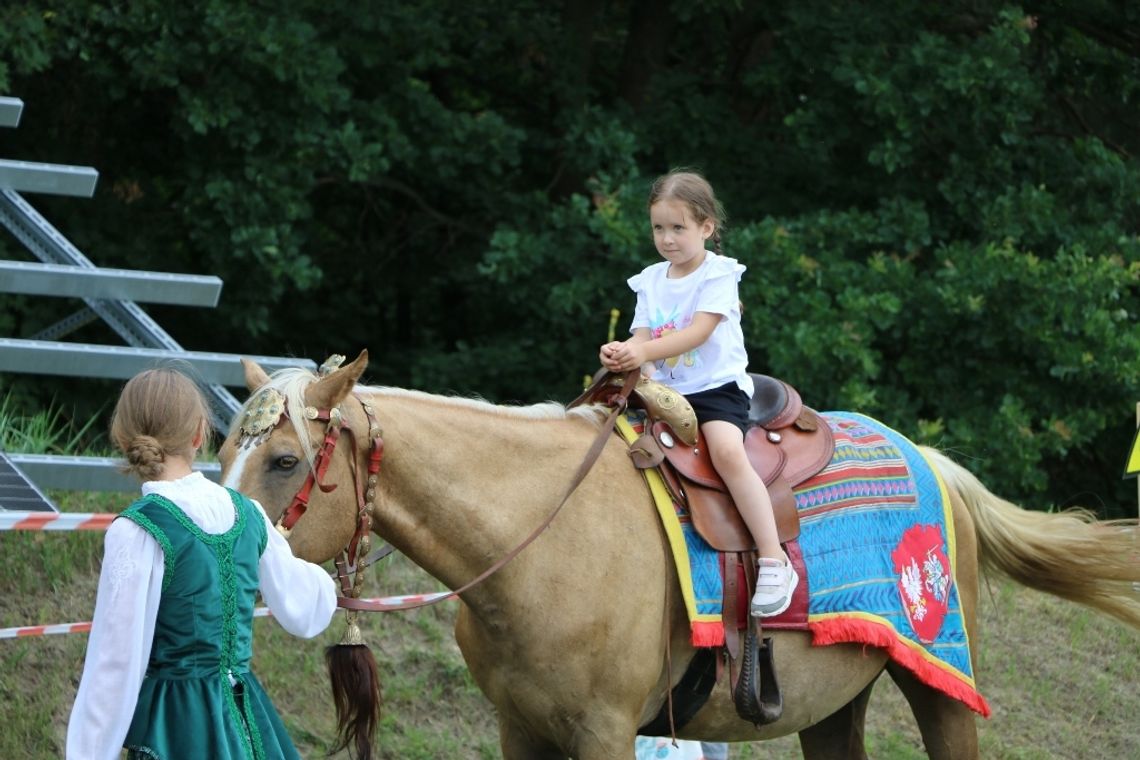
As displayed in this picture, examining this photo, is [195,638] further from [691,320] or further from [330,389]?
[691,320]

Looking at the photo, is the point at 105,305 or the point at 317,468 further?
the point at 105,305

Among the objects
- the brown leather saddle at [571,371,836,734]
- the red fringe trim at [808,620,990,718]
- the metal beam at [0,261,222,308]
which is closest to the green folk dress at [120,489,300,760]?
the brown leather saddle at [571,371,836,734]

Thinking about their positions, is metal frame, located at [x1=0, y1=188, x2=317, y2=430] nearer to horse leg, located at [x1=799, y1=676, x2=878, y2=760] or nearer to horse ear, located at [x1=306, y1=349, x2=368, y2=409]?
horse ear, located at [x1=306, y1=349, x2=368, y2=409]

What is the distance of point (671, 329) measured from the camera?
13.6ft

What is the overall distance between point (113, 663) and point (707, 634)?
1702mm

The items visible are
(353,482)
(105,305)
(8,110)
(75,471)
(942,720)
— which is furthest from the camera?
(8,110)

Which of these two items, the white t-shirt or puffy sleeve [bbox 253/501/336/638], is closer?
puffy sleeve [bbox 253/501/336/638]

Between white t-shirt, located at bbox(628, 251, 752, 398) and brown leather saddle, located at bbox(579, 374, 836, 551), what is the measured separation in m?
0.16

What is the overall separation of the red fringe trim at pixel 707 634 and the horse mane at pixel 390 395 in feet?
2.12

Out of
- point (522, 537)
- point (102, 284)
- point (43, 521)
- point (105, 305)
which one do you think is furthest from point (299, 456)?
point (105, 305)

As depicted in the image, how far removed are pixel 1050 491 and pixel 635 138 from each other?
409 centimetres

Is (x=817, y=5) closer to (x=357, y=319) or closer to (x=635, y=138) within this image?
(x=635, y=138)

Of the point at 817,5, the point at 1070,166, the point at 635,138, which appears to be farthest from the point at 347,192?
the point at 1070,166

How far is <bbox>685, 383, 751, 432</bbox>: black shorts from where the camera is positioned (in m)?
4.11
